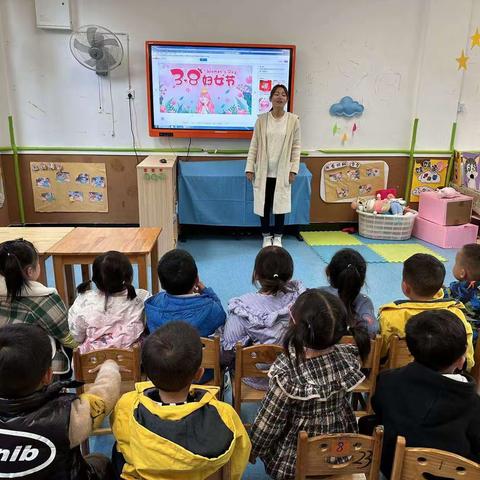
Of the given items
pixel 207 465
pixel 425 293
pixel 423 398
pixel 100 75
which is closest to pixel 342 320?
pixel 423 398

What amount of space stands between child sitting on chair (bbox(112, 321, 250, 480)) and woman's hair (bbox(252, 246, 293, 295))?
2.38 ft

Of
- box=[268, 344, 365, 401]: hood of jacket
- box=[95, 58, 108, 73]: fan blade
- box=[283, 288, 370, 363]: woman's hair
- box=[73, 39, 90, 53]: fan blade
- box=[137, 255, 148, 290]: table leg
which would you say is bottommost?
box=[137, 255, 148, 290]: table leg

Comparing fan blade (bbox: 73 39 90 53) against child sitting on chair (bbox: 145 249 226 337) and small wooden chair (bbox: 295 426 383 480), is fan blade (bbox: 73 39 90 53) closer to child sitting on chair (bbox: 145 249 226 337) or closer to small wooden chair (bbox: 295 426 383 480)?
child sitting on chair (bbox: 145 249 226 337)

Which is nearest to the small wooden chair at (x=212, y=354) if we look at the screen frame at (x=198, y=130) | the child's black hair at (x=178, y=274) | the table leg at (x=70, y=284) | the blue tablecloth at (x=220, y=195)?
the child's black hair at (x=178, y=274)

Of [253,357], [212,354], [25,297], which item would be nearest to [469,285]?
[253,357]

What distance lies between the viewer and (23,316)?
1748mm

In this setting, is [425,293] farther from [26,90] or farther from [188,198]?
[26,90]

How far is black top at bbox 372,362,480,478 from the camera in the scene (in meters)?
1.21

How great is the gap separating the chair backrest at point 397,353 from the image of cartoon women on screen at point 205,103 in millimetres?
3617

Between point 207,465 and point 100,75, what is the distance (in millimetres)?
4418

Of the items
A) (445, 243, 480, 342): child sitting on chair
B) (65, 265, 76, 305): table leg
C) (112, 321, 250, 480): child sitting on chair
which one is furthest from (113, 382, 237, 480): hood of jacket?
(65, 265, 76, 305): table leg

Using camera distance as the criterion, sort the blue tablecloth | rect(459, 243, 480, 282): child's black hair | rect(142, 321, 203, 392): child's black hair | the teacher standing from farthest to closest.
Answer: the blue tablecloth → the teacher standing → rect(459, 243, 480, 282): child's black hair → rect(142, 321, 203, 392): child's black hair

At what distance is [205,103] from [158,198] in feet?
4.08

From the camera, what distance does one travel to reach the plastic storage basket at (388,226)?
15.9ft
